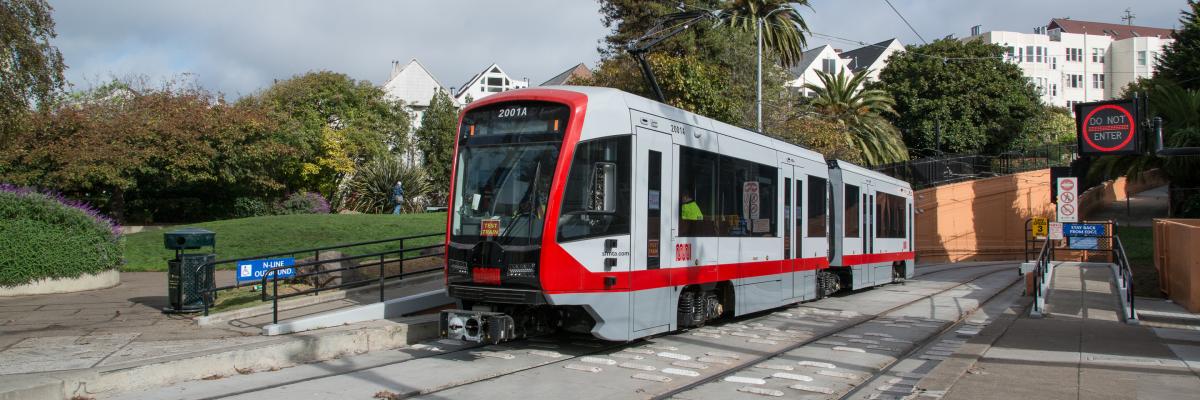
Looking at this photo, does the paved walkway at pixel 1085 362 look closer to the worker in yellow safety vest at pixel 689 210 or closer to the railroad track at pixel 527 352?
the railroad track at pixel 527 352

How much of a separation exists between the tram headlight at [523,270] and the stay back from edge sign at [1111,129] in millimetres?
9470

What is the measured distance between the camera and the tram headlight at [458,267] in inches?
379

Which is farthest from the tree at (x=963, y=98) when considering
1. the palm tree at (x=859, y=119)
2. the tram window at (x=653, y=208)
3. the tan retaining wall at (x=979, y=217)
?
the tram window at (x=653, y=208)

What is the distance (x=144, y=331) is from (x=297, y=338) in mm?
2446

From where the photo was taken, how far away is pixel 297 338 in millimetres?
9867

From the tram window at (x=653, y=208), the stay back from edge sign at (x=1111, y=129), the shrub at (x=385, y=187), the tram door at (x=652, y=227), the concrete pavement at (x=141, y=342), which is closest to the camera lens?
the concrete pavement at (x=141, y=342)

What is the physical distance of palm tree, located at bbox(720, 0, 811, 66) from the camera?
37750 mm

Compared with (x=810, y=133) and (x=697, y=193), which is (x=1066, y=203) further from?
(x=697, y=193)

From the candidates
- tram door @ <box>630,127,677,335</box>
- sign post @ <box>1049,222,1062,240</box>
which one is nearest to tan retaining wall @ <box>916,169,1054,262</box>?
sign post @ <box>1049,222,1062,240</box>

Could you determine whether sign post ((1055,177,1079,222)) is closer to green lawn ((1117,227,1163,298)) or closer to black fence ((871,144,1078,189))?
green lawn ((1117,227,1163,298))

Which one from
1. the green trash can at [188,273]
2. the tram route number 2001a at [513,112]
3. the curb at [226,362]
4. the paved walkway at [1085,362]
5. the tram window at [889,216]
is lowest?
the paved walkway at [1085,362]

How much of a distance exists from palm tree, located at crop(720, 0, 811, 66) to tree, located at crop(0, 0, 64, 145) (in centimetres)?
2569

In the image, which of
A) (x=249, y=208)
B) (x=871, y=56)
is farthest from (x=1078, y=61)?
(x=249, y=208)

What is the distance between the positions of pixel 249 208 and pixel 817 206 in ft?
87.5
